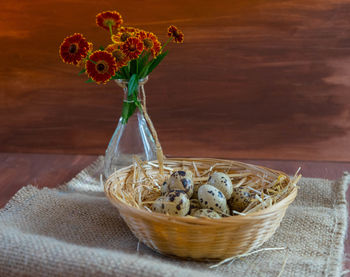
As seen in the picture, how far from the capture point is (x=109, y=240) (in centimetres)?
88

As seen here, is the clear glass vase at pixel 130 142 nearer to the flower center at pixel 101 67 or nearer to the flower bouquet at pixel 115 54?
the flower bouquet at pixel 115 54

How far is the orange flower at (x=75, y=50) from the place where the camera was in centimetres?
89

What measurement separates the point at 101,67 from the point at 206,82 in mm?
636

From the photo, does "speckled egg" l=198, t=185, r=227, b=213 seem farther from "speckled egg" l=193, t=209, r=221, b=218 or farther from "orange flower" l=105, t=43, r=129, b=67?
"orange flower" l=105, t=43, r=129, b=67

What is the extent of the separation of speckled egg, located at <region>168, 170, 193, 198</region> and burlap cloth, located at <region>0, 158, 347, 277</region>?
13 centimetres

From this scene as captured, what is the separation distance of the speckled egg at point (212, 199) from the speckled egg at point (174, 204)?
0.03 metres

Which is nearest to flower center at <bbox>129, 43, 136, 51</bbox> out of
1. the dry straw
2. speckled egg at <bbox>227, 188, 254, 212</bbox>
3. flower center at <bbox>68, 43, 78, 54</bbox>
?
flower center at <bbox>68, 43, 78, 54</bbox>

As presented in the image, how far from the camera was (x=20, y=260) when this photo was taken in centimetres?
72

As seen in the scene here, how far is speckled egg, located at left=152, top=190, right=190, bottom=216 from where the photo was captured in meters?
0.77

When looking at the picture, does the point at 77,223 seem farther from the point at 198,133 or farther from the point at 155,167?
the point at 198,133

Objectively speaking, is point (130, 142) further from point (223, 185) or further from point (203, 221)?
point (203, 221)

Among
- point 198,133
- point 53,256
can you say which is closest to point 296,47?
point 198,133

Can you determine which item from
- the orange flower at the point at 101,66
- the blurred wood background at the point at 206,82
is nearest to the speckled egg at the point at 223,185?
the orange flower at the point at 101,66

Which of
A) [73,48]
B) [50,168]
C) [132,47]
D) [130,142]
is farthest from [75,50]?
[50,168]
